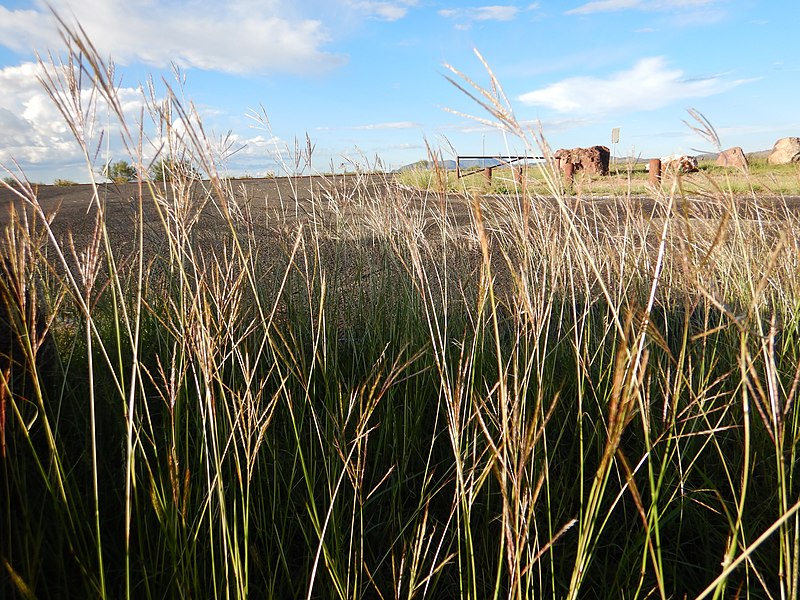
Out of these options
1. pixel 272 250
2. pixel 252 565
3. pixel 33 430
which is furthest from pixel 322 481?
pixel 272 250

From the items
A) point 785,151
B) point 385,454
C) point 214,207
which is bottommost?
point 385,454

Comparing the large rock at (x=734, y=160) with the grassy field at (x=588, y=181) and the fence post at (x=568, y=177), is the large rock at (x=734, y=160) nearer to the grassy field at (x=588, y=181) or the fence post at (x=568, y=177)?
the grassy field at (x=588, y=181)

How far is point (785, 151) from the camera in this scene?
17.4 metres

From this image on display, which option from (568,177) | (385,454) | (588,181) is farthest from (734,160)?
(568,177)

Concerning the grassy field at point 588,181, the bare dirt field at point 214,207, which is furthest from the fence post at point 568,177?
the bare dirt field at point 214,207

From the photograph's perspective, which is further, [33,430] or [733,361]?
[733,361]

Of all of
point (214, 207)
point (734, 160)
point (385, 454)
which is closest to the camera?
point (385, 454)

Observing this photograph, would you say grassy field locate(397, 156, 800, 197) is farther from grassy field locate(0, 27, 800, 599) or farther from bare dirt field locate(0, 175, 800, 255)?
bare dirt field locate(0, 175, 800, 255)

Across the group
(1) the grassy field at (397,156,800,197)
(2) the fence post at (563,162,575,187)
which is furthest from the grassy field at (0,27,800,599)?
(2) the fence post at (563,162,575,187)

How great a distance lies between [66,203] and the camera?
903cm

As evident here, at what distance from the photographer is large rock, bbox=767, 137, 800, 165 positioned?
17.2 meters

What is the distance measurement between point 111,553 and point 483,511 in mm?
845

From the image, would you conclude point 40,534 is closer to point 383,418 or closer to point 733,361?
point 383,418

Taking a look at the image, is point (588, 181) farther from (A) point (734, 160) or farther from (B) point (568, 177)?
(B) point (568, 177)
